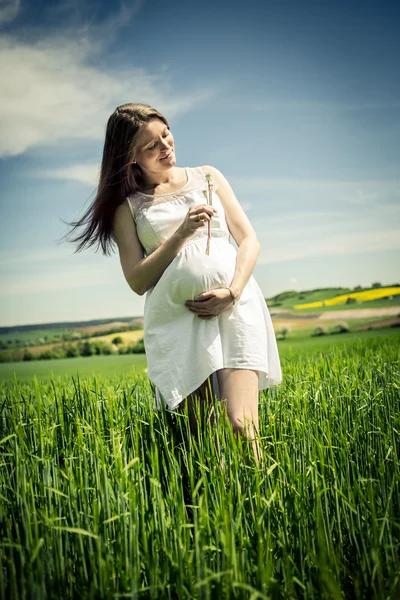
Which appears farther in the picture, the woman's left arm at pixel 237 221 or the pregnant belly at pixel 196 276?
the woman's left arm at pixel 237 221

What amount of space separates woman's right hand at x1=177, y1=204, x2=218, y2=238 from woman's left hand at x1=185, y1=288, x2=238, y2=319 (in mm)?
211

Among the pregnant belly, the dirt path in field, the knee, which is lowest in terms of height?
the knee

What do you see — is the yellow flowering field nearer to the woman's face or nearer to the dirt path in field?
the dirt path in field

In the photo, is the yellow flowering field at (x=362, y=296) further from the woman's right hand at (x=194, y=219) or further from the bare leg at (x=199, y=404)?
the woman's right hand at (x=194, y=219)

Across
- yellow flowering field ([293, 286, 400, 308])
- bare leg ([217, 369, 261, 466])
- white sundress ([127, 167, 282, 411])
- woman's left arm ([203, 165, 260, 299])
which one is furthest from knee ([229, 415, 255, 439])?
yellow flowering field ([293, 286, 400, 308])

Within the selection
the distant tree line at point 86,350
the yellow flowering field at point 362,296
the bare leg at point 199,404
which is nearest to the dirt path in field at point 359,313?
the yellow flowering field at point 362,296

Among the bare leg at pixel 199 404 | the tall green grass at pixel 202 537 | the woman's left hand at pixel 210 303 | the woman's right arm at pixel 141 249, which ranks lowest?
the tall green grass at pixel 202 537

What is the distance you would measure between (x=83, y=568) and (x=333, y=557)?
1.89 feet

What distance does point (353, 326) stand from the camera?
1112 cm

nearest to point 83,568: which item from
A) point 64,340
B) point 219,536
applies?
point 219,536

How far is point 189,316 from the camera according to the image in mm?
1887

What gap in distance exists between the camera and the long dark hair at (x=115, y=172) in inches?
76.8

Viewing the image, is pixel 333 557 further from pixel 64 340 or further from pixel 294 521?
pixel 64 340

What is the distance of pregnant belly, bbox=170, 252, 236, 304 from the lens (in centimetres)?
185
